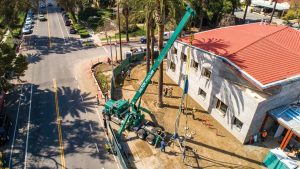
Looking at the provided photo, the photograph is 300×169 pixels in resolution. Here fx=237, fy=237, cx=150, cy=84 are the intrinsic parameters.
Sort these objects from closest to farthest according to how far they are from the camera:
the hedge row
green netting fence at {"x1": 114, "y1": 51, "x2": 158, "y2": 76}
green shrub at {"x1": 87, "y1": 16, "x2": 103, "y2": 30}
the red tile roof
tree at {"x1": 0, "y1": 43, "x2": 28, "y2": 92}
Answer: the red tile roof → tree at {"x1": 0, "y1": 43, "x2": 28, "y2": 92} → green netting fence at {"x1": 114, "y1": 51, "x2": 158, "y2": 76} → the hedge row → green shrub at {"x1": 87, "y1": 16, "x2": 103, "y2": 30}

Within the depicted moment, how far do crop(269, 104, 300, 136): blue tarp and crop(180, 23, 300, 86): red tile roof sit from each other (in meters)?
3.75

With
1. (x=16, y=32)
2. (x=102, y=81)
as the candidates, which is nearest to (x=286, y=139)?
(x=102, y=81)

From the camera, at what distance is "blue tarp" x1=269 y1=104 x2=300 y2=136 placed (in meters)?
25.0

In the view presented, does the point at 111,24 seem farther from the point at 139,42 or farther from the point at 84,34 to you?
the point at 139,42

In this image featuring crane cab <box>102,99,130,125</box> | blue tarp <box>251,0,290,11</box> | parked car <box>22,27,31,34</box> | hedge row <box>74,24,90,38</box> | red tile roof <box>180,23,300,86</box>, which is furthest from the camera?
blue tarp <box>251,0,290,11</box>

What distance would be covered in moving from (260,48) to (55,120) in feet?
90.9

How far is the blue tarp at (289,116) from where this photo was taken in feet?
81.9

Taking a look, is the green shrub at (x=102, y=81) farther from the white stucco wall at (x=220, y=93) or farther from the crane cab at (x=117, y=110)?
the white stucco wall at (x=220, y=93)

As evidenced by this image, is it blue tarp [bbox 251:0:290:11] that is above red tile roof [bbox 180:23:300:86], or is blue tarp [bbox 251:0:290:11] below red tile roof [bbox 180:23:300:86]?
above

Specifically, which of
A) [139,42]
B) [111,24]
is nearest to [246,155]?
[139,42]

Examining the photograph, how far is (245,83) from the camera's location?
89.1 ft

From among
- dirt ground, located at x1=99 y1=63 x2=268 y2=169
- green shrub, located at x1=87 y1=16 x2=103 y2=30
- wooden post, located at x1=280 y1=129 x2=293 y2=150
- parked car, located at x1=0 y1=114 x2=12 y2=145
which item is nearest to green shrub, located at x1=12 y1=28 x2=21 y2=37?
green shrub, located at x1=87 y1=16 x2=103 y2=30

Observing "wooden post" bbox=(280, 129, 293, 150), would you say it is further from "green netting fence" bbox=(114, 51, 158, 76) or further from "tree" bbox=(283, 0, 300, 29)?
"tree" bbox=(283, 0, 300, 29)

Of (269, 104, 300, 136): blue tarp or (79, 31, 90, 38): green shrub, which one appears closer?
(269, 104, 300, 136): blue tarp
